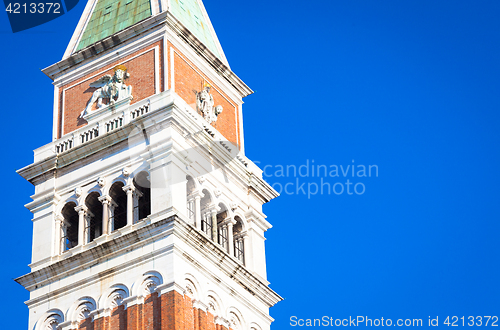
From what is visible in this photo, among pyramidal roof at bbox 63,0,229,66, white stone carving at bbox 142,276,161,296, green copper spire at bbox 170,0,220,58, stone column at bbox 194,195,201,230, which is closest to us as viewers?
white stone carving at bbox 142,276,161,296

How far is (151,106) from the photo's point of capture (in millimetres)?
56312

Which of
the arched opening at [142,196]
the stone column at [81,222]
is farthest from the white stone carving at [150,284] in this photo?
the stone column at [81,222]

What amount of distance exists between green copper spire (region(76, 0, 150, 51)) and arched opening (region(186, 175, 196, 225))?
1071 centimetres

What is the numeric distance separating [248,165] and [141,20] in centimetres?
955

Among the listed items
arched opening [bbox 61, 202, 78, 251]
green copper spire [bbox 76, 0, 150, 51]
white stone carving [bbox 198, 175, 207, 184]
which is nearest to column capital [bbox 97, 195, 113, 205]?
arched opening [bbox 61, 202, 78, 251]

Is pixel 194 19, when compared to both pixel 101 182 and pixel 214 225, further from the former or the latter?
pixel 214 225

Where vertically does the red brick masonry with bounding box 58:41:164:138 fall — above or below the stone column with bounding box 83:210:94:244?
above

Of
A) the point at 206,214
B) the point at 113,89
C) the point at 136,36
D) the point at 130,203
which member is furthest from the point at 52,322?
the point at 136,36

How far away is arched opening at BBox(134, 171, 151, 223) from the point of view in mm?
54494

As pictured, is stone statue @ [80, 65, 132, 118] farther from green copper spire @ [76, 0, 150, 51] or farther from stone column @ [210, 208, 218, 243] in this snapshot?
stone column @ [210, 208, 218, 243]

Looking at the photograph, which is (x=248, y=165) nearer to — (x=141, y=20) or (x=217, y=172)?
(x=217, y=172)

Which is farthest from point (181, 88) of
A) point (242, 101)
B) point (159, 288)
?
point (159, 288)

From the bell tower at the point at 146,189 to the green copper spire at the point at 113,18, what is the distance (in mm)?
88

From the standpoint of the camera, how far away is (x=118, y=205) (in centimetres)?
5603
